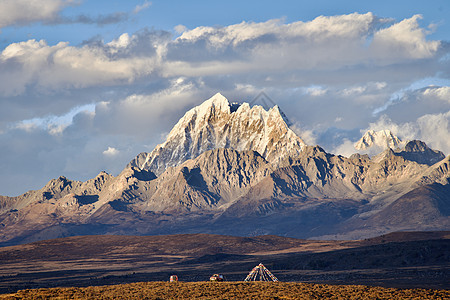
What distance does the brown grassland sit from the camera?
9762 centimetres

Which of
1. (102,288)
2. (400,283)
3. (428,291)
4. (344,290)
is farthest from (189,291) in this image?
(400,283)

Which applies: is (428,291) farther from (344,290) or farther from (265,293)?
(265,293)

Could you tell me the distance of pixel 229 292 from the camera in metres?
103

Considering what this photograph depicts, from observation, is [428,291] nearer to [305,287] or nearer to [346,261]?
[305,287]

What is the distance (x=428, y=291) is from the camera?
10612 cm

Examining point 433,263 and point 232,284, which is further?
point 433,263

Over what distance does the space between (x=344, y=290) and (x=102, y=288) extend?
4039 centimetres

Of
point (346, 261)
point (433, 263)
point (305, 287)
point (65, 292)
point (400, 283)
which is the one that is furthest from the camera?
point (346, 261)

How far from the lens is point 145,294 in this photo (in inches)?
4008

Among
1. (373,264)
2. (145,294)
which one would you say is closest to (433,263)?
(373,264)

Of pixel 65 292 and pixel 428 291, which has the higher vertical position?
pixel 65 292

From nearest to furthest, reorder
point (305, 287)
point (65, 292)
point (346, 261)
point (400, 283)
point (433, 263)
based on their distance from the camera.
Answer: point (65, 292) < point (305, 287) < point (400, 283) < point (433, 263) < point (346, 261)

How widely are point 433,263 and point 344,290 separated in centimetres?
8745

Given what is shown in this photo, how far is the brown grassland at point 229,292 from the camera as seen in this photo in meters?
97.6
